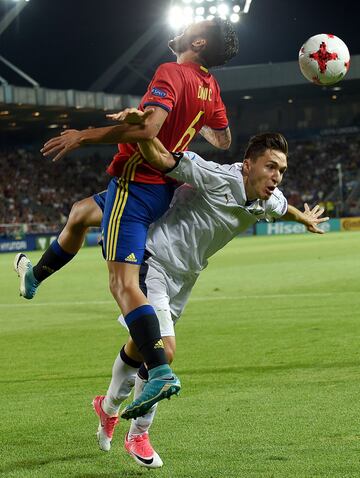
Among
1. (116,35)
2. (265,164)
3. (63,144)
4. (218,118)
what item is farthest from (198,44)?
(116,35)

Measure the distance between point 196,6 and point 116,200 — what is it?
33950mm

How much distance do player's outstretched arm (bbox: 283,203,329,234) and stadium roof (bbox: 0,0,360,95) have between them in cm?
4617

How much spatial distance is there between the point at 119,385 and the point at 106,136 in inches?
63.1

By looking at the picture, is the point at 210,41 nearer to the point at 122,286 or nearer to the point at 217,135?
the point at 217,135

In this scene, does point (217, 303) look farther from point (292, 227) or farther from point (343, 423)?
point (292, 227)

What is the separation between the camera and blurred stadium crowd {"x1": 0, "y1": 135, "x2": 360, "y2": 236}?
1996 inches

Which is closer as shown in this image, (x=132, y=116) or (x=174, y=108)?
(x=132, y=116)

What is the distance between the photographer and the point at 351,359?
894 cm

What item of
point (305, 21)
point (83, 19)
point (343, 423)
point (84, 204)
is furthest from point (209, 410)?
point (305, 21)

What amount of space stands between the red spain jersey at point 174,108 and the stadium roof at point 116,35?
4642 centimetres

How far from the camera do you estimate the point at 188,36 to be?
6.15 metres

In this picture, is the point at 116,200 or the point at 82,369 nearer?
the point at 116,200

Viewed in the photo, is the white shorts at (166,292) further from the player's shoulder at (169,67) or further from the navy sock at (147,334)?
the player's shoulder at (169,67)

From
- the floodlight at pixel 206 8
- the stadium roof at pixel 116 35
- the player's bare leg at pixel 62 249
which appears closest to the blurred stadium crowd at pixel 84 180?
the stadium roof at pixel 116 35
